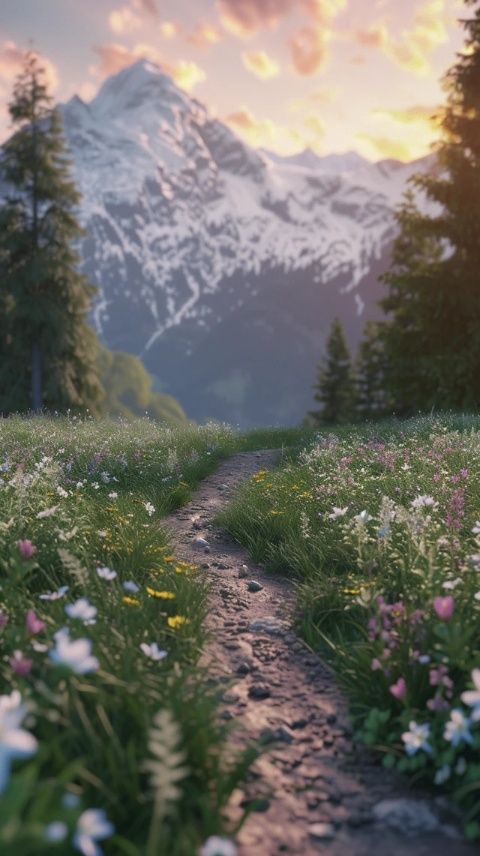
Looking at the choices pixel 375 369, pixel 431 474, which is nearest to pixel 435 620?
pixel 431 474

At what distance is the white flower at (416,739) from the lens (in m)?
2.58

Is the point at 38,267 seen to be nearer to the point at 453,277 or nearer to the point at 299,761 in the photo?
the point at 453,277

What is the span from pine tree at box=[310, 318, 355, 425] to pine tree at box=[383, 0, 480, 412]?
25.3 metres

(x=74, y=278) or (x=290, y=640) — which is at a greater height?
(x=74, y=278)

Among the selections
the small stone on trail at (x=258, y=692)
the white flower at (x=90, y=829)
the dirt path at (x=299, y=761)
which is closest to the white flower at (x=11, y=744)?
the white flower at (x=90, y=829)

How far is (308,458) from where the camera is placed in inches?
364

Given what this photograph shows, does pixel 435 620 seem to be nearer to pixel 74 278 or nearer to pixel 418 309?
pixel 418 309

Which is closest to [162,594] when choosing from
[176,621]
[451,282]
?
[176,621]

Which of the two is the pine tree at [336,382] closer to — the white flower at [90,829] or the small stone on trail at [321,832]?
the small stone on trail at [321,832]

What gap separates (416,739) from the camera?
2.61 metres

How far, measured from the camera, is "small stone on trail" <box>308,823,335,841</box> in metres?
2.44

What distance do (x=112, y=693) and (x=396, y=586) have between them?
2.27 metres

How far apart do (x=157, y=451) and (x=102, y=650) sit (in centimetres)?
777

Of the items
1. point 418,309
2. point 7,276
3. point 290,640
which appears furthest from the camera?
point 7,276
